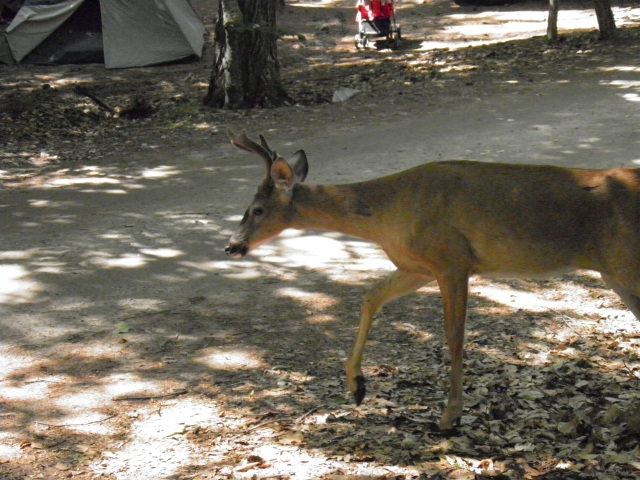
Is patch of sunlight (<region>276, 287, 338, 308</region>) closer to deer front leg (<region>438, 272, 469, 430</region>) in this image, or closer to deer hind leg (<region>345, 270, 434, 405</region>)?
deer hind leg (<region>345, 270, 434, 405</region>)

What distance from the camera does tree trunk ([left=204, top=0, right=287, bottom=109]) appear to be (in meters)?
15.2

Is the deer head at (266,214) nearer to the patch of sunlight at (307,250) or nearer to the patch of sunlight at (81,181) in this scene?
the patch of sunlight at (307,250)

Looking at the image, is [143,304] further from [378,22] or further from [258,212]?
[378,22]

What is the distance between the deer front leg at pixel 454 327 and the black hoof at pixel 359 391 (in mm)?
543

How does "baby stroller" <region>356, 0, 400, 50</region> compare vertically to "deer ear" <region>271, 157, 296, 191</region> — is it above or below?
above

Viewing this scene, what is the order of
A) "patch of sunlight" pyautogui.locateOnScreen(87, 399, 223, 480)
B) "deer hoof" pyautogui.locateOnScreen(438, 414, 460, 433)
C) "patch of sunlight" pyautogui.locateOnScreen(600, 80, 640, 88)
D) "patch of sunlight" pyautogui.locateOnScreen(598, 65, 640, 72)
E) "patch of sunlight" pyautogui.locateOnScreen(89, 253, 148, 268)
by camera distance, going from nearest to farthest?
"patch of sunlight" pyautogui.locateOnScreen(87, 399, 223, 480)
"deer hoof" pyautogui.locateOnScreen(438, 414, 460, 433)
"patch of sunlight" pyautogui.locateOnScreen(89, 253, 148, 268)
"patch of sunlight" pyautogui.locateOnScreen(600, 80, 640, 88)
"patch of sunlight" pyautogui.locateOnScreen(598, 65, 640, 72)

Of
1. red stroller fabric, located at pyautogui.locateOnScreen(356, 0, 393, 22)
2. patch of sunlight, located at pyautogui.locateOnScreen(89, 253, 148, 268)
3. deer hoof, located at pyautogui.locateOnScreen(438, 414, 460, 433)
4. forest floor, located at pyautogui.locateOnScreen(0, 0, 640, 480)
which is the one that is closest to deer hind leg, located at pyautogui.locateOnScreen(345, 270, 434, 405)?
forest floor, located at pyautogui.locateOnScreen(0, 0, 640, 480)

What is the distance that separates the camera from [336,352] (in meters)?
6.71

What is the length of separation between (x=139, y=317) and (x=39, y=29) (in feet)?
49.7

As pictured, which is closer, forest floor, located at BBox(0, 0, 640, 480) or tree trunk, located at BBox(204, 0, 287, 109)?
forest floor, located at BBox(0, 0, 640, 480)

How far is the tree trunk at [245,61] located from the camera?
1525 cm

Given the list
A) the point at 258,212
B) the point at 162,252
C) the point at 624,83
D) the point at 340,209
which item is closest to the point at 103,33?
the point at 624,83

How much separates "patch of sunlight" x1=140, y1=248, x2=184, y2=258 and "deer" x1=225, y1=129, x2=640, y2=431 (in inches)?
133

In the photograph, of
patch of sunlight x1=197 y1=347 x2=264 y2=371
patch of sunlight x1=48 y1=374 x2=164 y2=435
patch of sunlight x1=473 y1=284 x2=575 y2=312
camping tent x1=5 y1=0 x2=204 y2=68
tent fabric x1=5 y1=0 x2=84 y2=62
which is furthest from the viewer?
tent fabric x1=5 y1=0 x2=84 y2=62
